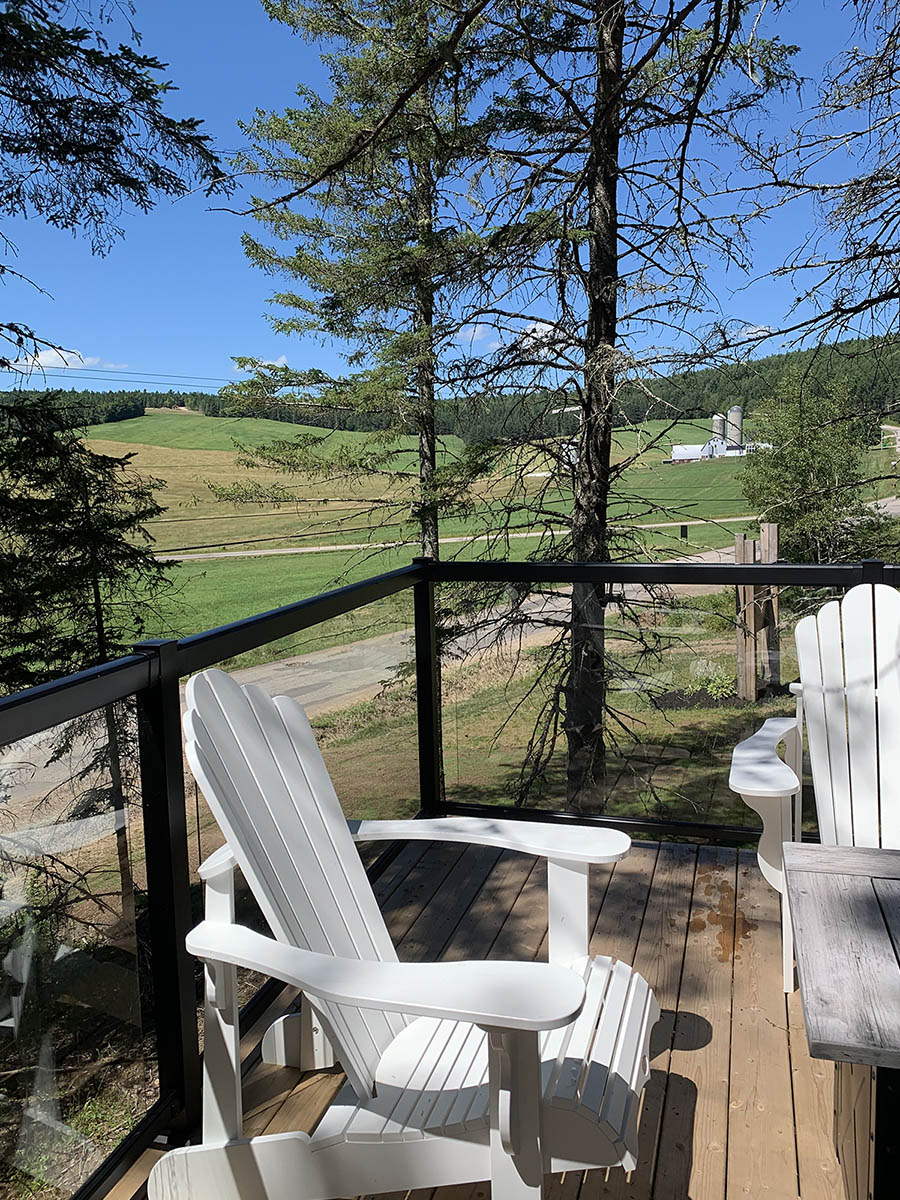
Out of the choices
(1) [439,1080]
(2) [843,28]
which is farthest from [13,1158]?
(2) [843,28]

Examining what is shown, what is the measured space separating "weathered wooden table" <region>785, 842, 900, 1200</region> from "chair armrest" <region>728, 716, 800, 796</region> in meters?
0.55

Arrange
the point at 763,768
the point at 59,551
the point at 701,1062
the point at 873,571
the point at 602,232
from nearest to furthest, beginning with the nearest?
1. the point at 701,1062
2. the point at 763,768
3. the point at 873,571
4. the point at 59,551
5. the point at 602,232

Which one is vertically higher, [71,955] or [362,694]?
[362,694]

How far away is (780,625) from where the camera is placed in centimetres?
356

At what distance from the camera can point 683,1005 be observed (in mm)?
2482

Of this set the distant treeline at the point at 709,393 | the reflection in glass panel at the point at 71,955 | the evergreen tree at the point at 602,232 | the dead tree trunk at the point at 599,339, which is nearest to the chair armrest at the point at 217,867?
the reflection in glass panel at the point at 71,955

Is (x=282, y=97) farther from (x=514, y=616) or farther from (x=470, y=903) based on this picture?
(x=470, y=903)

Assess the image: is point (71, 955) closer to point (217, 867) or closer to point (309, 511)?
point (217, 867)

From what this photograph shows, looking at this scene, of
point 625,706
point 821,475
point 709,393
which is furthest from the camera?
point 821,475

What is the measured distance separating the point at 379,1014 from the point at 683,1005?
1.08 meters

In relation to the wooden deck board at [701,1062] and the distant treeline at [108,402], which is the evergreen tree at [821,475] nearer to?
the wooden deck board at [701,1062]

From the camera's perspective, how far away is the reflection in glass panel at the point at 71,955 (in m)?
1.59

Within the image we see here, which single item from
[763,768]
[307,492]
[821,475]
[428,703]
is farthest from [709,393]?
[307,492]

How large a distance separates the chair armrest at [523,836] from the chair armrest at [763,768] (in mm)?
488
